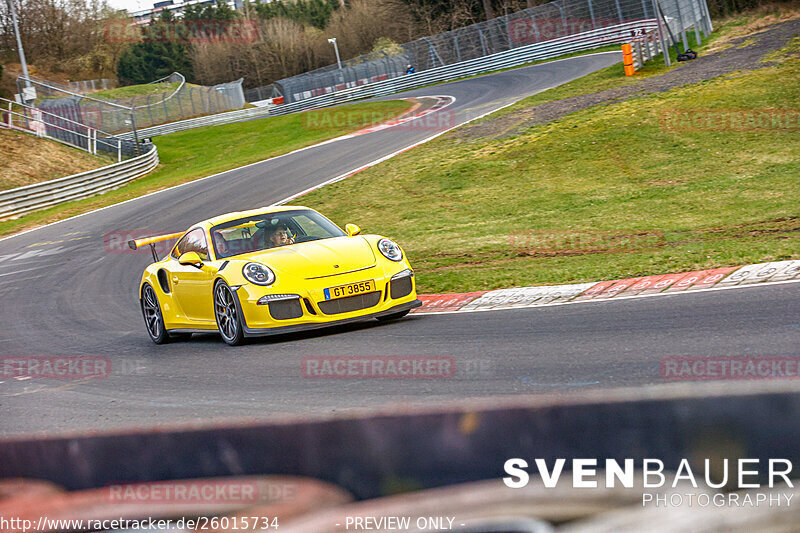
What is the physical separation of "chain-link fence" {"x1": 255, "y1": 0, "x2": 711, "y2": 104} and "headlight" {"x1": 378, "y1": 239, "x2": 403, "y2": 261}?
29569mm

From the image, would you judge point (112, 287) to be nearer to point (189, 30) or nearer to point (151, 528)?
point (151, 528)

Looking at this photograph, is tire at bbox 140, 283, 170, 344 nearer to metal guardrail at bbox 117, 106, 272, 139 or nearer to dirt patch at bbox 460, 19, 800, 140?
dirt patch at bbox 460, 19, 800, 140

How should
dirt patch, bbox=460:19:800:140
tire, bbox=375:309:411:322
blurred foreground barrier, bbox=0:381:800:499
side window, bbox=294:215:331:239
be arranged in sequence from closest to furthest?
blurred foreground barrier, bbox=0:381:800:499 < tire, bbox=375:309:411:322 < side window, bbox=294:215:331:239 < dirt patch, bbox=460:19:800:140

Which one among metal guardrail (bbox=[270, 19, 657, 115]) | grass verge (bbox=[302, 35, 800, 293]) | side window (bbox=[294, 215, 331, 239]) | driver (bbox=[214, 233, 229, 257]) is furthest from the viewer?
metal guardrail (bbox=[270, 19, 657, 115])

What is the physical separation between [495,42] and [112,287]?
43339mm

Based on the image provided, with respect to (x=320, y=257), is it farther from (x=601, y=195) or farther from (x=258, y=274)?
(x=601, y=195)

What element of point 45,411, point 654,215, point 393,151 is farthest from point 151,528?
point 393,151

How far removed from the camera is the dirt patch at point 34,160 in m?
31.7

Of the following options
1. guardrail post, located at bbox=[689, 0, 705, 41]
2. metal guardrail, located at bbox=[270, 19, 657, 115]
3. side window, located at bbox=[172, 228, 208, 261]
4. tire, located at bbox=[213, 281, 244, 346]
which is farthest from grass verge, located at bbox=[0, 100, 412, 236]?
tire, located at bbox=[213, 281, 244, 346]

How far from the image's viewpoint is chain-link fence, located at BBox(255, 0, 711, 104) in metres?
45.7

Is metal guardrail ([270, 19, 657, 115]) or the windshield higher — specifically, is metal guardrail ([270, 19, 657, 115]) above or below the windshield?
above

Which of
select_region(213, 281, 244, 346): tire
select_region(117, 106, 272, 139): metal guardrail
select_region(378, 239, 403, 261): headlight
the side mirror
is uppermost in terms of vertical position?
select_region(117, 106, 272, 139): metal guardrail

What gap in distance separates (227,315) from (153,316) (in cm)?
200

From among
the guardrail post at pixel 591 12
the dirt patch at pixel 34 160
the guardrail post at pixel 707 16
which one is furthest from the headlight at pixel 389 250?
the guardrail post at pixel 591 12
